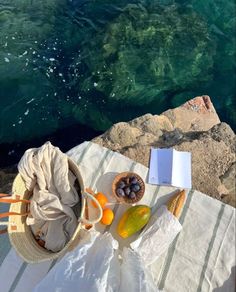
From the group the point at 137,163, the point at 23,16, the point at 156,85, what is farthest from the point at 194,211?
the point at 23,16

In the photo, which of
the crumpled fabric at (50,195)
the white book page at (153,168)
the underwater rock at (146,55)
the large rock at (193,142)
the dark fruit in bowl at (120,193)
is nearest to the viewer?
the crumpled fabric at (50,195)

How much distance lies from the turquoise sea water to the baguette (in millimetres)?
2065

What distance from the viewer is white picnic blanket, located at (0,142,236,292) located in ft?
10.8

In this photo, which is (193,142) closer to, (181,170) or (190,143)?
(190,143)

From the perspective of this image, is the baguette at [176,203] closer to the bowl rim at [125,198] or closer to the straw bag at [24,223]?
the bowl rim at [125,198]

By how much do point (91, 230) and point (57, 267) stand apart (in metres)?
0.50

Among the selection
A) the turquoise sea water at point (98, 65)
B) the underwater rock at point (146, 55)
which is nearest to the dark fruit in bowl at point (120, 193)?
the turquoise sea water at point (98, 65)

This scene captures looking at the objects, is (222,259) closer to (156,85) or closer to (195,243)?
(195,243)

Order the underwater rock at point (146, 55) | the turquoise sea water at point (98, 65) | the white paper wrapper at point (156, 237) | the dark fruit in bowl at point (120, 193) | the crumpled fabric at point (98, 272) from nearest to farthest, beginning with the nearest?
the crumpled fabric at point (98, 272) → the white paper wrapper at point (156, 237) → the dark fruit in bowl at point (120, 193) → the turquoise sea water at point (98, 65) → the underwater rock at point (146, 55)

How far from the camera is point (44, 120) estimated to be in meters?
5.39

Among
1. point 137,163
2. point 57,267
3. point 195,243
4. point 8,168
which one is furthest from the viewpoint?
point 8,168

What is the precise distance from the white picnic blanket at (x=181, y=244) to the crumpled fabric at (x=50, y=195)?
33cm

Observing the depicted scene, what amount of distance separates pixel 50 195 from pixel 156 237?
930 millimetres

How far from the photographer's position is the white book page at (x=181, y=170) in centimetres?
379
